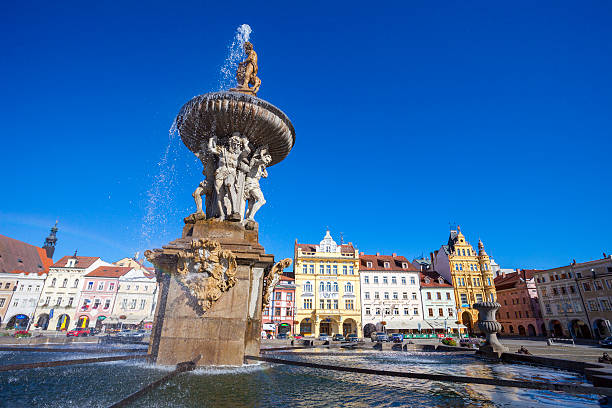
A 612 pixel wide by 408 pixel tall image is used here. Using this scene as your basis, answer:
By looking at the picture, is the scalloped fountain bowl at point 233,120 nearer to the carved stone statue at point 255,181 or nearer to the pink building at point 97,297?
the carved stone statue at point 255,181

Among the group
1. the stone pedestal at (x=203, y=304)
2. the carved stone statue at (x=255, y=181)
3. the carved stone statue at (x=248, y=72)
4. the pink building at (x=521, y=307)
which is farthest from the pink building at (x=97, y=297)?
the pink building at (x=521, y=307)

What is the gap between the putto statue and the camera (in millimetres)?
7250

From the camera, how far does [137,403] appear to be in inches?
120

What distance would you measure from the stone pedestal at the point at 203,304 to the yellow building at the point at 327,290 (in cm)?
3930

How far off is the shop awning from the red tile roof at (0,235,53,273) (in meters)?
50.6

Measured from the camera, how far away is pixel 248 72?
9.15 meters

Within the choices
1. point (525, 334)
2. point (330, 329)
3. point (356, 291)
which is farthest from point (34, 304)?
point (525, 334)

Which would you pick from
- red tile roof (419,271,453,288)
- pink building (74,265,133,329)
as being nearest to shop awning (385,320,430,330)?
red tile roof (419,271,453,288)

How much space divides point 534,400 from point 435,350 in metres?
11.7

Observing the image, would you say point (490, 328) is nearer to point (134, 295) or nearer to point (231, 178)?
point (231, 178)

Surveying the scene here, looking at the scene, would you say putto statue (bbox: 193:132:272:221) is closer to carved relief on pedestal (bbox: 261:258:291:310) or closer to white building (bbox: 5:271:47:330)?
carved relief on pedestal (bbox: 261:258:291:310)

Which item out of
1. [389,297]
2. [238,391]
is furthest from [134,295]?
[238,391]

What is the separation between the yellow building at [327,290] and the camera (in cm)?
4362

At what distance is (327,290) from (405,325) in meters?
11.5
